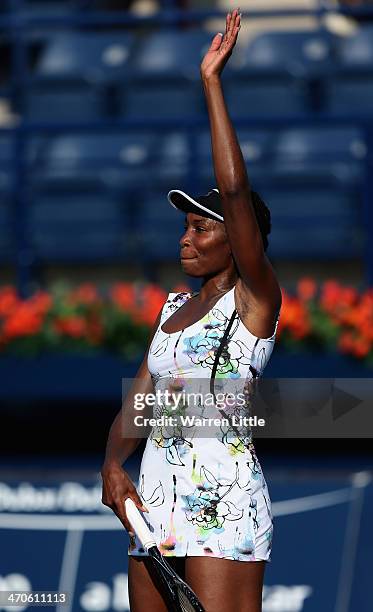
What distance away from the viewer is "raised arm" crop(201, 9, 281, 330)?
3.00 meters

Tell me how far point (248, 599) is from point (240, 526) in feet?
0.62

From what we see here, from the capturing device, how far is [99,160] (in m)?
7.33

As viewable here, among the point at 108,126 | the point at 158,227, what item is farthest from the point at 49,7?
the point at 108,126

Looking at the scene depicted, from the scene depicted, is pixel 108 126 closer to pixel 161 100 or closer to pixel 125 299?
pixel 125 299

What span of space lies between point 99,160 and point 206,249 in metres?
4.19

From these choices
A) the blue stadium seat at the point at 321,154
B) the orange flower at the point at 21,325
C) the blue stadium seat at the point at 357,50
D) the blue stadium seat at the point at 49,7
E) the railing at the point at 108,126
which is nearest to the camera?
the orange flower at the point at 21,325

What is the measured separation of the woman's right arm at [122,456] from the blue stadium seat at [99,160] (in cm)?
334

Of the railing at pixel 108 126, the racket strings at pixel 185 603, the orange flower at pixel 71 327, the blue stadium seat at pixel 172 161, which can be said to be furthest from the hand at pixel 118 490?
the blue stadium seat at pixel 172 161

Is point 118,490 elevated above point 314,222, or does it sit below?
below

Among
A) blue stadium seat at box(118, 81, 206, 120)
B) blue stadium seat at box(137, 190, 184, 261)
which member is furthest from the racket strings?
blue stadium seat at box(118, 81, 206, 120)

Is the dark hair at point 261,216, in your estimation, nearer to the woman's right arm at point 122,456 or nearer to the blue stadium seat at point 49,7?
the woman's right arm at point 122,456

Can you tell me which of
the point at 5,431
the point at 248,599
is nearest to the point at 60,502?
the point at 5,431

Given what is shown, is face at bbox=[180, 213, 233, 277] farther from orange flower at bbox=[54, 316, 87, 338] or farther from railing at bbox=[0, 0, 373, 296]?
railing at bbox=[0, 0, 373, 296]

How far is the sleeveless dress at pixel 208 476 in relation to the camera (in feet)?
10.1
